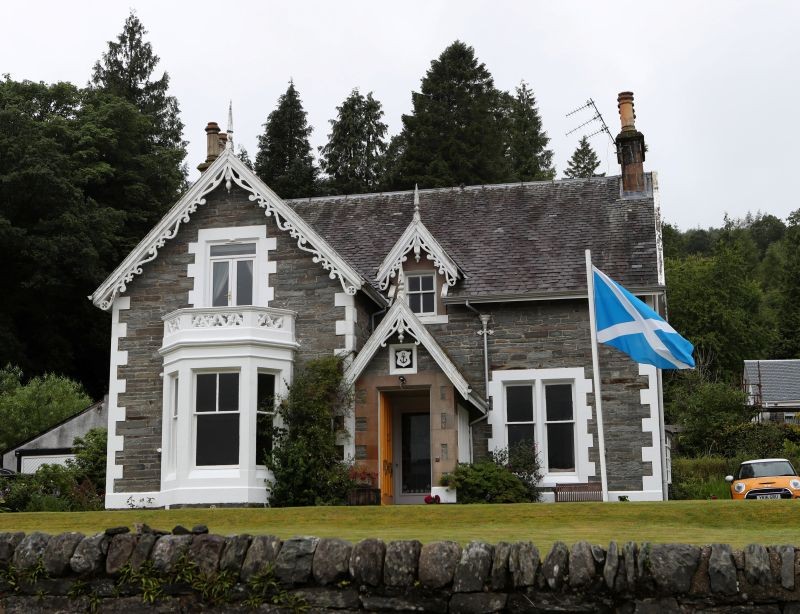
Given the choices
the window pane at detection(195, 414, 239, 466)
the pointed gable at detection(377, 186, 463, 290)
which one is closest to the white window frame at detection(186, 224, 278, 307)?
the pointed gable at detection(377, 186, 463, 290)

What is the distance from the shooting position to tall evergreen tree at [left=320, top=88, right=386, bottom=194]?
61.6 meters

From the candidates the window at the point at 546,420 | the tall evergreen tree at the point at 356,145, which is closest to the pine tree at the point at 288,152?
the tall evergreen tree at the point at 356,145

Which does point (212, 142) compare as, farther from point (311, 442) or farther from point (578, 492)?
point (578, 492)

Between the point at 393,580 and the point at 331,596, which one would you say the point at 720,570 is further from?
the point at 331,596

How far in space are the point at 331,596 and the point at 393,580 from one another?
27.8 inches

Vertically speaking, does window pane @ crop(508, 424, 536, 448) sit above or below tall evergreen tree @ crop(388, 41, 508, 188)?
below

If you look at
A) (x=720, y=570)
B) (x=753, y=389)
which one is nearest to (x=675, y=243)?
(x=753, y=389)

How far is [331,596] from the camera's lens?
10.5m

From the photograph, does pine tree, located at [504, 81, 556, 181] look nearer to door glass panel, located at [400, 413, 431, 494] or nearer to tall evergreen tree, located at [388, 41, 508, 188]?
tall evergreen tree, located at [388, 41, 508, 188]

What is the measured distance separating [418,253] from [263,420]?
5.28 meters

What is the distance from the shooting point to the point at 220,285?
936 inches

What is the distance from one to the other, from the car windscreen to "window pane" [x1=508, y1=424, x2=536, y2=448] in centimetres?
575

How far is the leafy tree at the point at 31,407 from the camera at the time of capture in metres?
36.4

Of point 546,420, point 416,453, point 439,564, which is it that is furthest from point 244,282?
point 439,564
